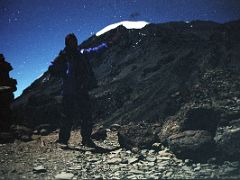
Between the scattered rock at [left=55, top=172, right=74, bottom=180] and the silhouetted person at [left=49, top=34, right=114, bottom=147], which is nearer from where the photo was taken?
the scattered rock at [left=55, top=172, right=74, bottom=180]

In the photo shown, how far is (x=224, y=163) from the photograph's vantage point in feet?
16.5

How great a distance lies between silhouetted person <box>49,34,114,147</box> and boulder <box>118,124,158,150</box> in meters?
0.96

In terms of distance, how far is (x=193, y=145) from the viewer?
530 cm

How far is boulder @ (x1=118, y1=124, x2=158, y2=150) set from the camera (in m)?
6.19

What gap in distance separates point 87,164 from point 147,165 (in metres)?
1.12

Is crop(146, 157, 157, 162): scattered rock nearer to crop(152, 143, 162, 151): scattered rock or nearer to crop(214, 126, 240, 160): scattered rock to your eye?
crop(152, 143, 162, 151): scattered rock

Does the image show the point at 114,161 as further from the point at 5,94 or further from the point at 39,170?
the point at 5,94

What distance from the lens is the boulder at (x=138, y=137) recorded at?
20.3 feet

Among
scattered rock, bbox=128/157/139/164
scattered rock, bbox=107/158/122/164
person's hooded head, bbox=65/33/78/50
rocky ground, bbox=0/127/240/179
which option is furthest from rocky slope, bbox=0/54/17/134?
scattered rock, bbox=128/157/139/164

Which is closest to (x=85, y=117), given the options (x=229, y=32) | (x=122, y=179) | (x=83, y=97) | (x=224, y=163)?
(x=83, y=97)

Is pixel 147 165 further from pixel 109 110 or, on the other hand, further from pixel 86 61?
pixel 109 110

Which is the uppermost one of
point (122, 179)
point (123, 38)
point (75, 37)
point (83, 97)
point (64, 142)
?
point (123, 38)

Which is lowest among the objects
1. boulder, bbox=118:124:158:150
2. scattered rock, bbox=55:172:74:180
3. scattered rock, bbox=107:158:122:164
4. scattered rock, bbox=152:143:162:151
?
scattered rock, bbox=55:172:74:180

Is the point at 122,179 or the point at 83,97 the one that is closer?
the point at 122,179
